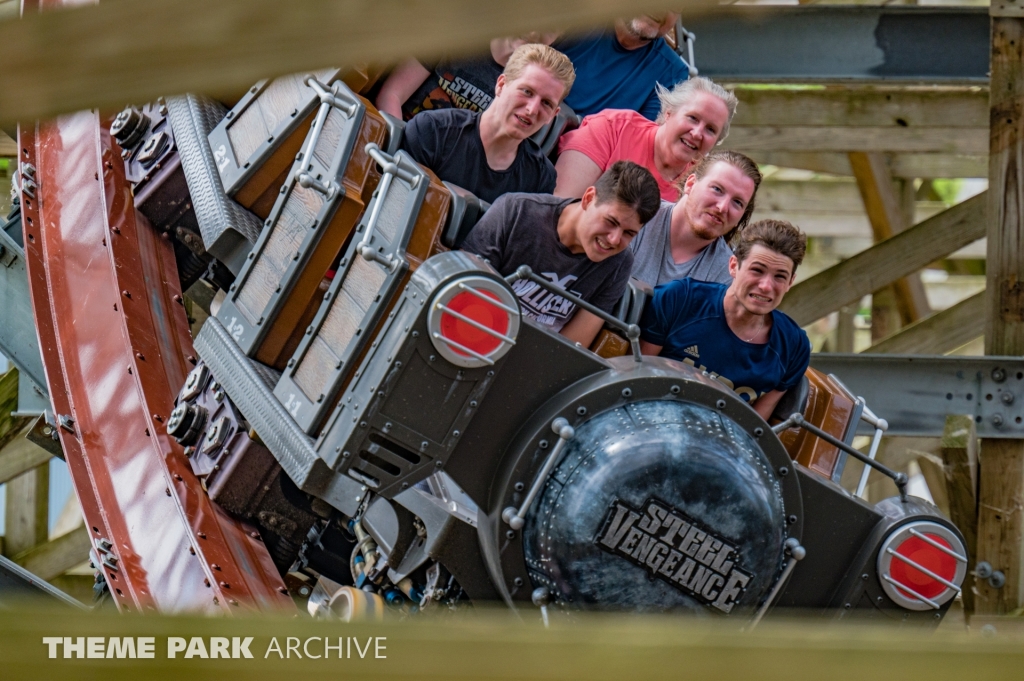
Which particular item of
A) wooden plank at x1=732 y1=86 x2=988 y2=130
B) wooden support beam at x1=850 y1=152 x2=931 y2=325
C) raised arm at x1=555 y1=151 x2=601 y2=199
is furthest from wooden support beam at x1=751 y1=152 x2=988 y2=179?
raised arm at x1=555 y1=151 x2=601 y2=199

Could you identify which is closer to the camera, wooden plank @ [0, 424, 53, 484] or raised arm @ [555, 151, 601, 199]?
raised arm @ [555, 151, 601, 199]

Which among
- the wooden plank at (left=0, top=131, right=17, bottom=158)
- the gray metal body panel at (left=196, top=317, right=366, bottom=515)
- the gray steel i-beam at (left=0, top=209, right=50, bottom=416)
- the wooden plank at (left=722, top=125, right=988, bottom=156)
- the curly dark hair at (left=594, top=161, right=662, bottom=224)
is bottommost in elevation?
the gray steel i-beam at (left=0, top=209, right=50, bottom=416)

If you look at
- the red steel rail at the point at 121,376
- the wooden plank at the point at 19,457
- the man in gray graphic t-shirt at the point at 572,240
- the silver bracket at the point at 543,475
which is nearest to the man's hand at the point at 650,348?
the man in gray graphic t-shirt at the point at 572,240

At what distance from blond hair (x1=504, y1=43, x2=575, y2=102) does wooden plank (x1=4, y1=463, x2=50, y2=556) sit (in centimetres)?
337

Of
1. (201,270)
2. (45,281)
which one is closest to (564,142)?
(201,270)

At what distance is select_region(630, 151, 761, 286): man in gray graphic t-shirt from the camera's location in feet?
10.5

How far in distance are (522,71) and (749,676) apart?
2.47 metres

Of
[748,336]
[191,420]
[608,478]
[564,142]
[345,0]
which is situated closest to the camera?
[345,0]

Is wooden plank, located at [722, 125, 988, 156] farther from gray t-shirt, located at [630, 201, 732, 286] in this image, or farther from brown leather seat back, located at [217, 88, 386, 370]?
brown leather seat back, located at [217, 88, 386, 370]

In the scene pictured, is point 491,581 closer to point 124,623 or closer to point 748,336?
point 748,336

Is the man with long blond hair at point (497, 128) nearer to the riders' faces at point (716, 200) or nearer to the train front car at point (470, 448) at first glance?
the train front car at point (470, 448)

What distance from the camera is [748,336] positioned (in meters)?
2.92

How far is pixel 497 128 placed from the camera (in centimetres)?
305

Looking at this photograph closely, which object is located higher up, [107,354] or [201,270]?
[201,270]
